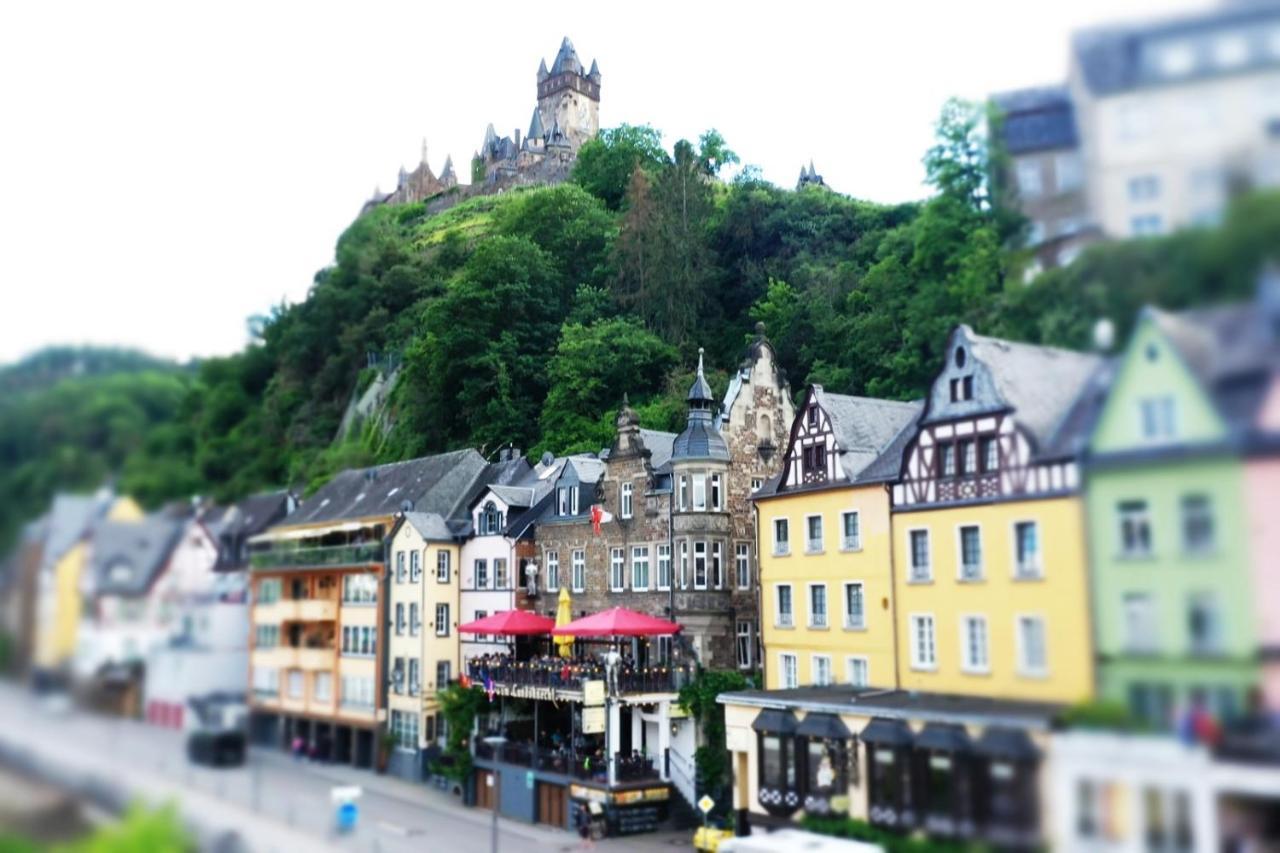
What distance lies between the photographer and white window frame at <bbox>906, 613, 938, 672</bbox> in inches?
359

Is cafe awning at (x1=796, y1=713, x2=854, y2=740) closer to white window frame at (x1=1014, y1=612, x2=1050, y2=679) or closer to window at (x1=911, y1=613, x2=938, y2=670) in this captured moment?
window at (x1=911, y1=613, x2=938, y2=670)

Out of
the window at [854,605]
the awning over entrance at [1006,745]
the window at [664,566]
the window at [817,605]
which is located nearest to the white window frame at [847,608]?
the window at [854,605]

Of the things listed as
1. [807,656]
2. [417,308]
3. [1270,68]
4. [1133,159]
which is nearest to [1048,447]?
[1133,159]

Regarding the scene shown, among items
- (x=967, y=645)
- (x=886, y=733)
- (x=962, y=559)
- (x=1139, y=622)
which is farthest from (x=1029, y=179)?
(x=886, y=733)

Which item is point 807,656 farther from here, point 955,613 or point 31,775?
point 31,775

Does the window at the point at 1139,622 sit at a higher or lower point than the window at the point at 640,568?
lower

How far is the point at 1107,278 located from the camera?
19.4ft

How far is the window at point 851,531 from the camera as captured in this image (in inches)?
636

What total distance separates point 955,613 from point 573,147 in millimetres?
91742

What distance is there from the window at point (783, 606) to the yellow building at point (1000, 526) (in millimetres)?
8223

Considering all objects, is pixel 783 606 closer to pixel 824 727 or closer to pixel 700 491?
pixel 700 491

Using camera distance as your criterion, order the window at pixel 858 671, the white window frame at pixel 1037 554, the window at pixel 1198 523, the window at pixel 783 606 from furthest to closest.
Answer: the window at pixel 783 606, the window at pixel 858 671, the white window frame at pixel 1037 554, the window at pixel 1198 523

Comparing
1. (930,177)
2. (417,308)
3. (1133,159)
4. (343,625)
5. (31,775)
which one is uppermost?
(417,308)

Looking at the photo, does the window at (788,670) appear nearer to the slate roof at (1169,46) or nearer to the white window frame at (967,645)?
the white window frame at (967,645)
